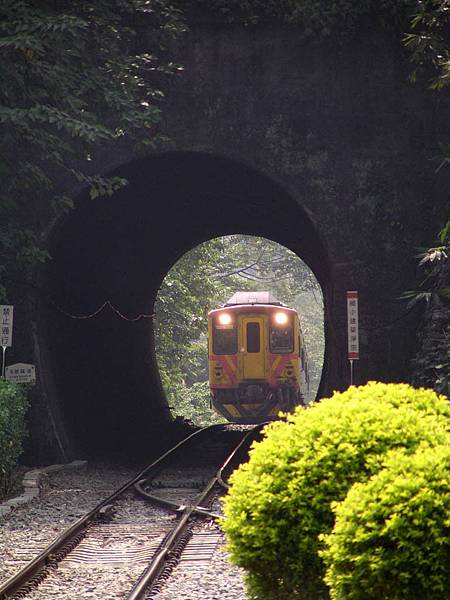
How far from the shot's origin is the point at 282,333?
94.0 feet

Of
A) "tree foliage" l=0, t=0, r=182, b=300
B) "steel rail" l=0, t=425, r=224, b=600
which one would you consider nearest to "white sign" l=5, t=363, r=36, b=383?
"tree foliage" l=0, t=0, r=182, b=300

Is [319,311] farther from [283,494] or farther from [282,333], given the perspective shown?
[283,494]

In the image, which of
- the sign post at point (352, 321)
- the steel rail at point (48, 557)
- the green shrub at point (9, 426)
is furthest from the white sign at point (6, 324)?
the sign post at point (352, 321)

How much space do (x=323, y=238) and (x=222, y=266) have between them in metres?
44.5

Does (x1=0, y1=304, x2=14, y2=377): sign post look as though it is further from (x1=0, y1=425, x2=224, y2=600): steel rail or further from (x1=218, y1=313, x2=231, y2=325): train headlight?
(x1=218, y1=313, x2=231, y2=325): train headlight

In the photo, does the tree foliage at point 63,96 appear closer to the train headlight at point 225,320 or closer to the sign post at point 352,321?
the sign post at point 352,321

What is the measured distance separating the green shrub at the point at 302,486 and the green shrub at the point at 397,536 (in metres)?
0.45

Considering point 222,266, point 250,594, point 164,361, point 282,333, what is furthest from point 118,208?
point 222,266

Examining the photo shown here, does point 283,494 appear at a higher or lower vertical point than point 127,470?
higher

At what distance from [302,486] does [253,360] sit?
23.2 m

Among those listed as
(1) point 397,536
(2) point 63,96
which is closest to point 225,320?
(2) point 63,96

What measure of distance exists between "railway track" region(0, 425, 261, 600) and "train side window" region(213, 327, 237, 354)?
1203 centimetres

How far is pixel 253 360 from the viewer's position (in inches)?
1123

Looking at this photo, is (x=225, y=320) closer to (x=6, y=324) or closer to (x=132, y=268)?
(x=132, y=268)
